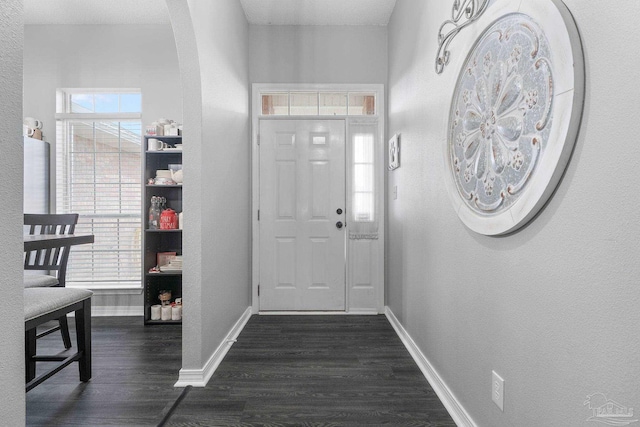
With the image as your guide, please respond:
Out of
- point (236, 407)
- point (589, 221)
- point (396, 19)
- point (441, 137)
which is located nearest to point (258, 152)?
point (396, 19)

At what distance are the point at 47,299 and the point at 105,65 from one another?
2816 millimetres

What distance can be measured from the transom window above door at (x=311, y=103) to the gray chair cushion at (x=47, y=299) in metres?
2.38

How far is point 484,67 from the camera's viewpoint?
4.64 feet

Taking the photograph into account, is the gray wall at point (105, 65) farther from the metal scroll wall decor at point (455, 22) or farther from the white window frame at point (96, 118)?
the metal scroll wall decor at point (455, 22)

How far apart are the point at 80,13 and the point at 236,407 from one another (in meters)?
3.94

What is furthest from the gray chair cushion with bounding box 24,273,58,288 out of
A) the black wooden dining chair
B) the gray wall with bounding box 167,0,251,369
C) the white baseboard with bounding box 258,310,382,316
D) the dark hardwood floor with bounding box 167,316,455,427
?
the white baseboard with bounding box 258,310,382,316

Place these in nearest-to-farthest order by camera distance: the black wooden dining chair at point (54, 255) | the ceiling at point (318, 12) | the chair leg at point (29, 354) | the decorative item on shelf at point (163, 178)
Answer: the chair leg at point (29, 354) < the black wooden dining chair at point (54, 255) < the ceiling at point (318, 12) < the decorative item on shelf at point (163, 178)

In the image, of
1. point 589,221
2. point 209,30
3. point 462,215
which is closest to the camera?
point 589,221

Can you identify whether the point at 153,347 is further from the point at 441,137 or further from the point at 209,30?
the point at 441,137

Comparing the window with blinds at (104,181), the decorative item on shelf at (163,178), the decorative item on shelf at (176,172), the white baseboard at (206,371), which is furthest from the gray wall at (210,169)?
the window with blinds at (104,181)

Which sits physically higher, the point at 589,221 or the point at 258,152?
the point at 258,152

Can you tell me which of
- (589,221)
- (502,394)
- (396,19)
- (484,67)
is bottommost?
(502,394)

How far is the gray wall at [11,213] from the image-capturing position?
802 mm

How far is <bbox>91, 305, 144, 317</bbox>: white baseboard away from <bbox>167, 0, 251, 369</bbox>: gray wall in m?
1.28
